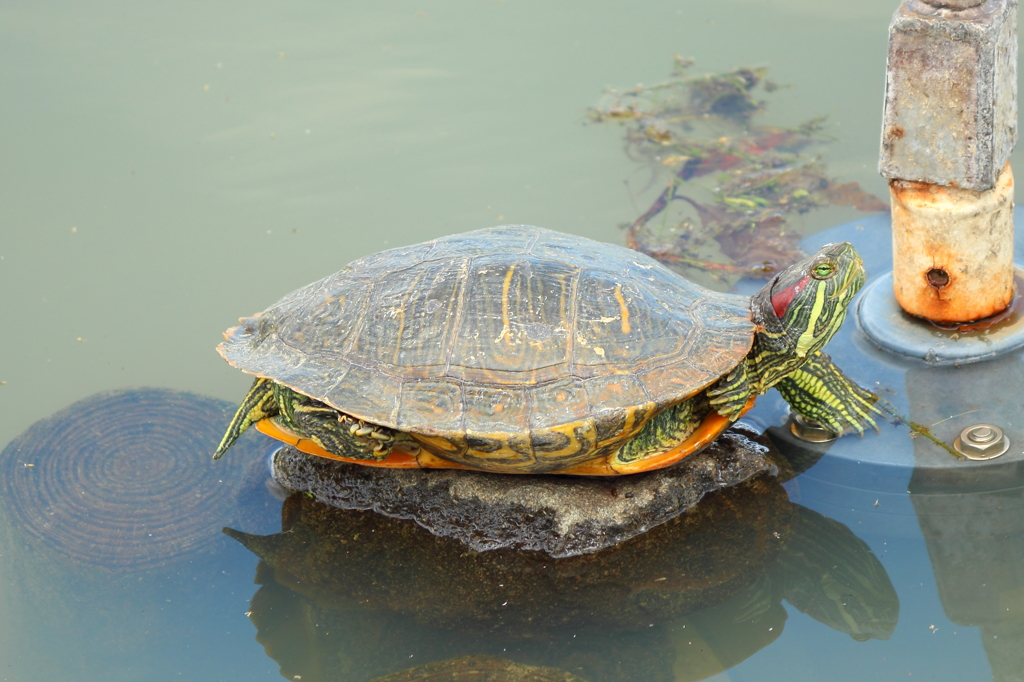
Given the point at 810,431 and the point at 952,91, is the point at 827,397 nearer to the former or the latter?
the point at 810,431

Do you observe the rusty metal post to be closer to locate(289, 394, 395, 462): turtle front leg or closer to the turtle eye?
the turtle eye

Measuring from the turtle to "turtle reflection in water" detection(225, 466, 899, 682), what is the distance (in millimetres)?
343

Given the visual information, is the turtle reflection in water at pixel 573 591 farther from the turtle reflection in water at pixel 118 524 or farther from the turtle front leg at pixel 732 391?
the turtle front leg at pixel 732 391

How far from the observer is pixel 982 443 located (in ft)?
11.3

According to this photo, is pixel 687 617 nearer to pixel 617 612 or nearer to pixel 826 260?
pixel 617 612

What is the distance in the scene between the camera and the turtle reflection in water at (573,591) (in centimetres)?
310

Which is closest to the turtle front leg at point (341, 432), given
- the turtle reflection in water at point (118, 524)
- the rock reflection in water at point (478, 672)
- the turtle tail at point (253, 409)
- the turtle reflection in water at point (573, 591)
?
the turtle tail at point (253, 409)

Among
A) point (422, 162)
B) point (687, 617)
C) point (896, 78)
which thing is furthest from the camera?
point (422, 162)

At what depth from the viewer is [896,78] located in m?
3.38

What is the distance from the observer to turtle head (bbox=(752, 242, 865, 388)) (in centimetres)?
333

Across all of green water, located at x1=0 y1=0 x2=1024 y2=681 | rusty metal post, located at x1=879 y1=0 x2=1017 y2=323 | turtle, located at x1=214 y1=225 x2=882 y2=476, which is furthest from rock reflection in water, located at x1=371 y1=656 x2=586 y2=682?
rusty metal post, located at x1=879 y1=0 x2=1017 y2=323

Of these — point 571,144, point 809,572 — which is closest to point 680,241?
point 571,144

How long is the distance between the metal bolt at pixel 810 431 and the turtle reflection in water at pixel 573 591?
291 mm

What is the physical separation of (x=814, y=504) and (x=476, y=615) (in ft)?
4.64
